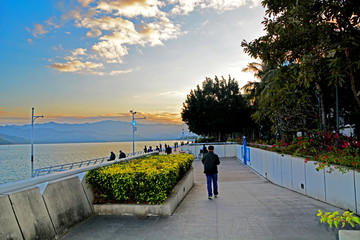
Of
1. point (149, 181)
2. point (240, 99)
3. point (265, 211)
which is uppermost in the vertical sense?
point (240, 99)

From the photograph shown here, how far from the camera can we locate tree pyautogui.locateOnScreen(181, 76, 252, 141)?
152 feet

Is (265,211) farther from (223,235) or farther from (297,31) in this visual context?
(297,31)

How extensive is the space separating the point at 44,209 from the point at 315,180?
7.51m

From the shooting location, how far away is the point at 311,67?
8328 millimetres

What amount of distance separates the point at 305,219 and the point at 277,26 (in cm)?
600

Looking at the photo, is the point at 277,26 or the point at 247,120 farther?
the point at 247,120

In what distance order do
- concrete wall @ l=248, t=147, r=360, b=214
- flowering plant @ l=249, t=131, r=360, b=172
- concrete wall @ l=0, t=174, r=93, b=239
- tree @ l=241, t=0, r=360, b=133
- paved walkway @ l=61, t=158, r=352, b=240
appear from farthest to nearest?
tree @ l=241, t=0, r=360, b=133, flowering plant @ l=249, t=131, r=360, b=172, concrete wall @ l=248, t=147, r=360, b=214, paved walkway @ l=61, t=158, r=352, b=240, concrete wall @ l=0, t=174, r=93, b=239

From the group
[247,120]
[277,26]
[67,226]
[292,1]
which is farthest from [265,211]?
[247,120]

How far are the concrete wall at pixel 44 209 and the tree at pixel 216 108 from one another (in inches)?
1582

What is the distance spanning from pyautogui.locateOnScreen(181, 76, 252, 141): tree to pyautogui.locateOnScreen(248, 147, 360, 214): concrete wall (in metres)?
32.1

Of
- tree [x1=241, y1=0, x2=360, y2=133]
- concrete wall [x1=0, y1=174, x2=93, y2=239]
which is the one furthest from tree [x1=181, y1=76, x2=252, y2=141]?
concrete wall [x1=0, y1=174, x2=93, y2=239]

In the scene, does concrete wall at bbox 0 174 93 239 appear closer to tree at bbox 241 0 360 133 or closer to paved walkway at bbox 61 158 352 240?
paved walkway at bbox 61 158 352 240

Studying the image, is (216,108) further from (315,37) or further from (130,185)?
(130,185)

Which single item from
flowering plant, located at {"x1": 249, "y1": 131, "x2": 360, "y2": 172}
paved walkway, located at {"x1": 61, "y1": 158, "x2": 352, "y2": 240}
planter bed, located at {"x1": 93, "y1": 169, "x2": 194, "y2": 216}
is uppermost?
flowering plant, located at {"x1": 249, "y1": 131, "x2": 360, "y2": 172}
